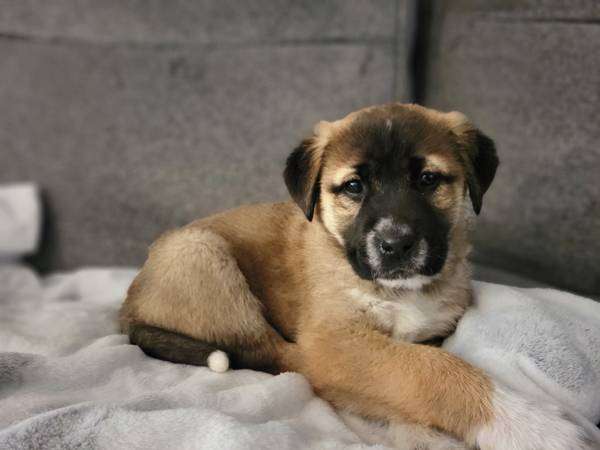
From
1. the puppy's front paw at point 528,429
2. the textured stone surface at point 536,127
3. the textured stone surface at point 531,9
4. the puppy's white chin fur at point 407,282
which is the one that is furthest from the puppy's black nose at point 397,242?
the textured stone surface at point 531,9

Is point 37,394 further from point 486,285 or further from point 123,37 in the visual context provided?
point 123,37

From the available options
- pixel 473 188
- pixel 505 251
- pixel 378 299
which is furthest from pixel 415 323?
pixel 505 251

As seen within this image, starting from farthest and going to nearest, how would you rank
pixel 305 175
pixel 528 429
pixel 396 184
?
pixel 305 175
pixel 396 184
pixel 528 429

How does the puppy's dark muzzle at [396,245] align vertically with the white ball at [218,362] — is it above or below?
above

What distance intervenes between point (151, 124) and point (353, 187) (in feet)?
5.93

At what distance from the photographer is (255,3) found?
327cm

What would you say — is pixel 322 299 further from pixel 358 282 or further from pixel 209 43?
pixel 209 43

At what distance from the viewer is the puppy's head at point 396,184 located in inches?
74.0

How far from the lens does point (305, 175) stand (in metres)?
2.18

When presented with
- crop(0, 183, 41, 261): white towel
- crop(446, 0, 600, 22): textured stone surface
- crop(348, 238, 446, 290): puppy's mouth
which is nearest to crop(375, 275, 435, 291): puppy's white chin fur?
crop(348, 238, 446, 290): puppy's mouth

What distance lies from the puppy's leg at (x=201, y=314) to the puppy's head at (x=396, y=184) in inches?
15.6

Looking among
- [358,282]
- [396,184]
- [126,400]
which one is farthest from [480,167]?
[126,400]

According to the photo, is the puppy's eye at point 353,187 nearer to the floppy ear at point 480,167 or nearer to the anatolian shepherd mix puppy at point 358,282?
the anatolian shepherd mix puppy at point 358,282

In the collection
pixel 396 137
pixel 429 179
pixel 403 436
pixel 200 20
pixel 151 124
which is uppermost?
pixel 200 20
